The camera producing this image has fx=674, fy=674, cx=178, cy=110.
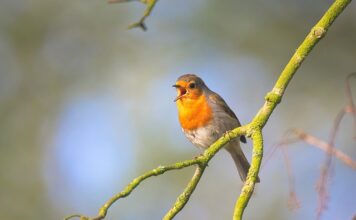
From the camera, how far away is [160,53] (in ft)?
37.0

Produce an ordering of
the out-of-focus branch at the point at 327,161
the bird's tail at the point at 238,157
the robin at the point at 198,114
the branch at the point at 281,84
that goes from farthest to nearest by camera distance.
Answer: the bird's tail at the point at 238,157 → the robin at the point at 198,114 → the out-of-focus branch at the point at 327,161 → the branch at the point at 281,84

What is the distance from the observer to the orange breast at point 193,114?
5.20m

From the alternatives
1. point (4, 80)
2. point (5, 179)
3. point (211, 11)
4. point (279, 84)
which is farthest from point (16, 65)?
point (279, 84)

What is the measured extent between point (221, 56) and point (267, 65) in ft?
2.44

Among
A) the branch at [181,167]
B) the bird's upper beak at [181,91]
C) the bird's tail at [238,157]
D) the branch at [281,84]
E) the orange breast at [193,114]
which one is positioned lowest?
the bird's tail at [238,157]

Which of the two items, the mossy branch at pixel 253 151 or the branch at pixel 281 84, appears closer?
the mossy branch at pixel 253 151

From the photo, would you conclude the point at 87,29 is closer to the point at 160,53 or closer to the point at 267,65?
the point at 160,53

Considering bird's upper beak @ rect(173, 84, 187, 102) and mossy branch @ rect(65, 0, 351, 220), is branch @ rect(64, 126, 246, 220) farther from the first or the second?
bird's upper beak @ rect(173, 84, 187, 102)

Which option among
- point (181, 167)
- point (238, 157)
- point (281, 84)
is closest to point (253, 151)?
point (181, 167)

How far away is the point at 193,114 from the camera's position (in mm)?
5195

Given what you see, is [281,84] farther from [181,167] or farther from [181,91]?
[181,91]

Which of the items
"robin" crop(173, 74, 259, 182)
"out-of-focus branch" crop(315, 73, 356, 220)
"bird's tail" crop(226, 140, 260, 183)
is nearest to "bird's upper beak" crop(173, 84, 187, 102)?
"robin" crop(173, 74, 259, 182)

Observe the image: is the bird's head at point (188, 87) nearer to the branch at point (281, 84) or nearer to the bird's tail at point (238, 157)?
the bird's tail at point (238, 157)

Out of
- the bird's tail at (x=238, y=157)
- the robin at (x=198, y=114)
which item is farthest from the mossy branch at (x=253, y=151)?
the bird's tail at (x=238, y=157)
